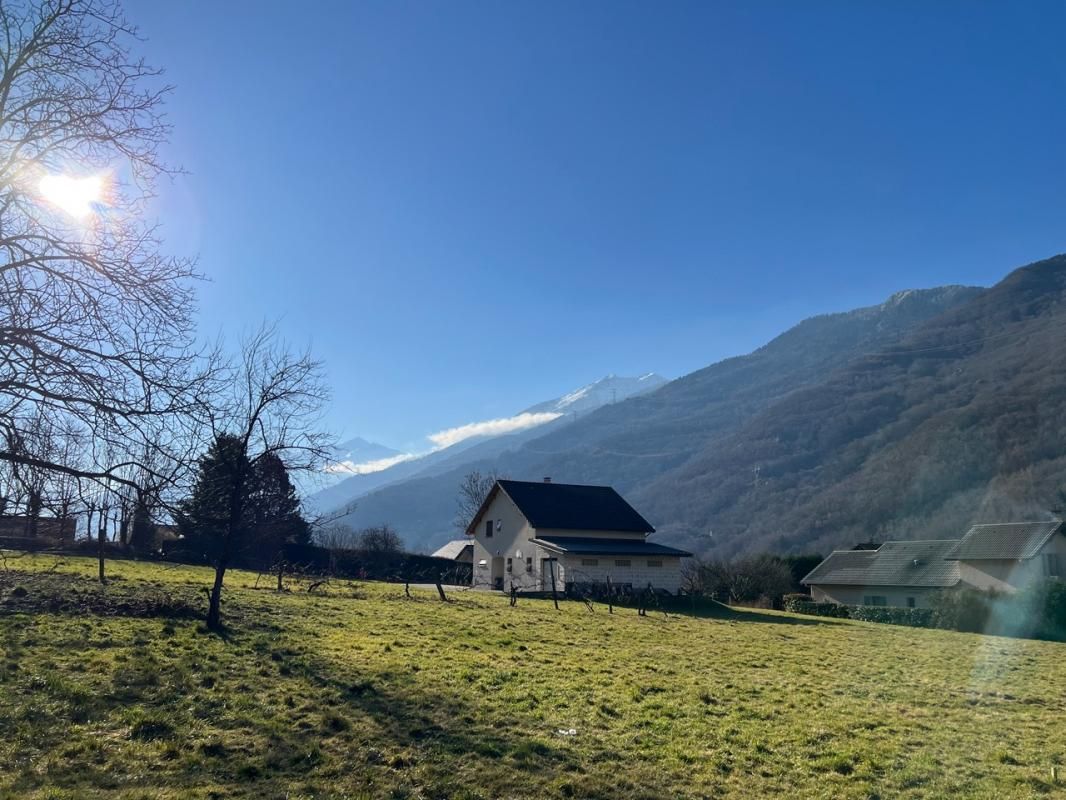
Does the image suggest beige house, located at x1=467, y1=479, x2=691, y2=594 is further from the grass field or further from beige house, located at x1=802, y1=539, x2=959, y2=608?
the grass field

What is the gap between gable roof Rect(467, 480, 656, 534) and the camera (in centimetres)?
3957

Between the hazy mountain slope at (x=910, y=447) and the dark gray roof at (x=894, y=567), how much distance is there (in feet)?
110

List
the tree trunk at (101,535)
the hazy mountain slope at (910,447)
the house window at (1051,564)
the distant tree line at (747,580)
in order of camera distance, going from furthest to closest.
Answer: the hazy mountain slope at (910,447)
the distant tree line at (747,580)
the house window at (1051,564)
the tree trunk at (101,535)

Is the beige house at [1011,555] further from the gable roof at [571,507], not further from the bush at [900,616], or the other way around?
the gable roof at [571,507]

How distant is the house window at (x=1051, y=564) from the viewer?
40.1m

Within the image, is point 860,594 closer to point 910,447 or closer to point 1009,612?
point 1009,612

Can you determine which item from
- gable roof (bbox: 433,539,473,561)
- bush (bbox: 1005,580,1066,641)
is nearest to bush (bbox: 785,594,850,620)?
bush (bbox: 1005,580,1066,641)

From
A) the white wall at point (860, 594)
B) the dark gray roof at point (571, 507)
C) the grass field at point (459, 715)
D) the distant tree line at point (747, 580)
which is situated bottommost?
the white wall at point (860, 594)

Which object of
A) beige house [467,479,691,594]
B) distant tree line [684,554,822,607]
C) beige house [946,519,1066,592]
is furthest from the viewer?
distant tree line [684,554,822,607]

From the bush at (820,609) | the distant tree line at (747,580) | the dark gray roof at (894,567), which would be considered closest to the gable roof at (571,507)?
the distant tree line at (747,580)

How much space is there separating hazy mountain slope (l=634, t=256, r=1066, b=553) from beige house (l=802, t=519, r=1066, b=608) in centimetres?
3478

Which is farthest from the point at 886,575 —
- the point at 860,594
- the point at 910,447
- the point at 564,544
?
the point at 910,447

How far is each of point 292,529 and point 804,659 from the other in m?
18.1

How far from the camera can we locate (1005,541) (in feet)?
134
